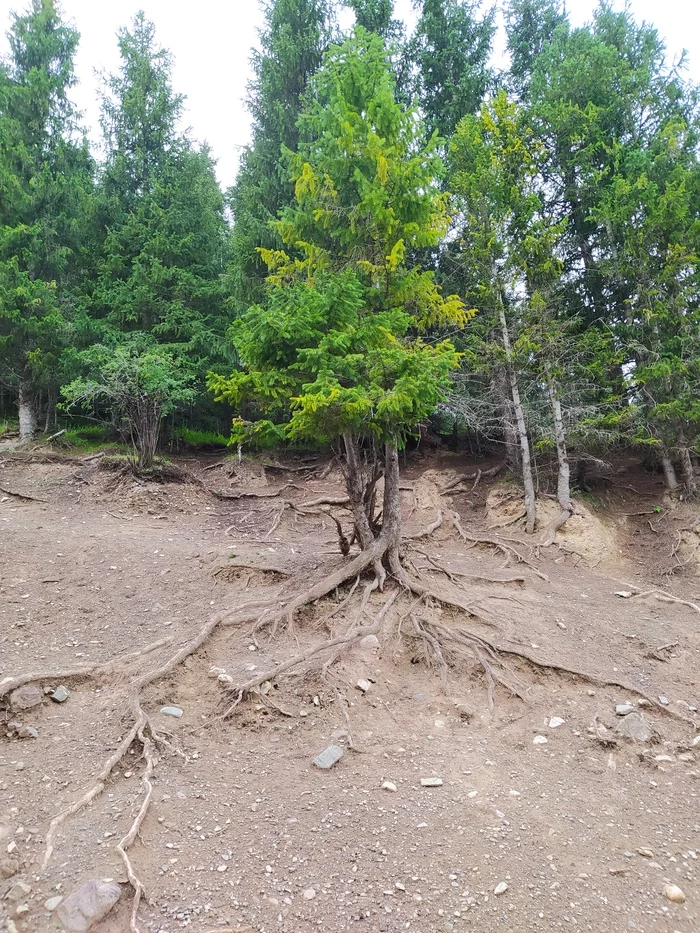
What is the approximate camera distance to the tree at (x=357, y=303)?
274 inches

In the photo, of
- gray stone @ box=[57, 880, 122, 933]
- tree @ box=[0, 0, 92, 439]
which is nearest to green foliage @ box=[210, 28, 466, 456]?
gray stone @ box=[57, 880, 122, 933]

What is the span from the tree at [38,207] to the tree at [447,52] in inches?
468

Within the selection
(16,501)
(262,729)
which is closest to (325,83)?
(262,729)

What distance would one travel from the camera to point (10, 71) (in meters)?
18.3

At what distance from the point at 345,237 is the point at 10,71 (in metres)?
18.4

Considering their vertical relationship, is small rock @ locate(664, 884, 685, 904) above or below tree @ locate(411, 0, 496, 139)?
below

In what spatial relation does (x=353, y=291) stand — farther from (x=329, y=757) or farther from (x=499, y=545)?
(x=499, y=545)

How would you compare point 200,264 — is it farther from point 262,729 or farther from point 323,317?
point 262,729

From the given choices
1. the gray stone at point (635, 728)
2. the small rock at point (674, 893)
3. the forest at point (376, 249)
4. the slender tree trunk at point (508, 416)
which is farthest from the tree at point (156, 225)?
the small rock at point (674, 893)

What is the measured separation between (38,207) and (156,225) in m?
Answer: 3.74

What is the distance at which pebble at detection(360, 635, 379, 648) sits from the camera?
6.68m

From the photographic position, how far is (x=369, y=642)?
22.1 ft

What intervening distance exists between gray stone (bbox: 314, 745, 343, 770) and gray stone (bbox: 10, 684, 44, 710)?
2972 millimetres

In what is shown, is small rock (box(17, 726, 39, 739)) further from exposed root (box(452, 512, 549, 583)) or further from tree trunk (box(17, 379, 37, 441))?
tree trunk (box(17, 379, 37, 441))
